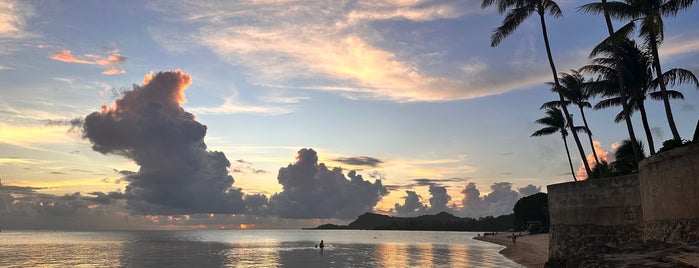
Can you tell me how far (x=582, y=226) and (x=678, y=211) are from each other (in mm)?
11079

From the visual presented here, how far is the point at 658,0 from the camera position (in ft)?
91.7

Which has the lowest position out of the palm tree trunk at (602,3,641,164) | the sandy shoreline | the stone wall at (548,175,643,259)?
the sandy shoreline

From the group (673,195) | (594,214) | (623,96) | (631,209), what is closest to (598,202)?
(594,214)

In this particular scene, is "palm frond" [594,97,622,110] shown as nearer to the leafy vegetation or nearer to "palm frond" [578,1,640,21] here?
the leafy vegetation

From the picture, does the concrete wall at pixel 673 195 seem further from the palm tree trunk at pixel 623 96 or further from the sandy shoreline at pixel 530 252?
the sandy shoreline at pixel 530 252

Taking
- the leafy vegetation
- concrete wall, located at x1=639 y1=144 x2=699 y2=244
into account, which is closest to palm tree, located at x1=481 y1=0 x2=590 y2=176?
the leafy vegetation

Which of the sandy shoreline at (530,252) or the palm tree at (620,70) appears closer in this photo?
the palm tree at (620,70)

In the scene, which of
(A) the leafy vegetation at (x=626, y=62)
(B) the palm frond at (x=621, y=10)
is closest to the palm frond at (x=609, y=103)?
(A) the leafy vegetation at (x=626, y=62)

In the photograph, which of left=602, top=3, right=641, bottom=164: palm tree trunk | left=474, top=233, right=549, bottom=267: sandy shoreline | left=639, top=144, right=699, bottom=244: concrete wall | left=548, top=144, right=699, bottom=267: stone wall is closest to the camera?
left=639, top=144, right=699, bottom=244: concrete wall

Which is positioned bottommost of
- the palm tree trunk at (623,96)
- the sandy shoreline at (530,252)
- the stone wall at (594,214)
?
the sandy shoreline at (530,252)

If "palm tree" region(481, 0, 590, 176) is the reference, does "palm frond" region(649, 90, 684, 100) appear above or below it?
below

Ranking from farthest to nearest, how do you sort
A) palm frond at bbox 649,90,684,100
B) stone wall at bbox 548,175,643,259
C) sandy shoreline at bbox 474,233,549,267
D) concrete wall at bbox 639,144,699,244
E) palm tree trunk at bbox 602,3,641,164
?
sandy shoreline at bbox 474,233,549,267 → palm frond at bbox 649,90,684,100 → palm tree trunk at bbox 602,3,641,164 → stone wall at bbox 548,175,643,259 → concrete wall at bbox 639,144,699,244

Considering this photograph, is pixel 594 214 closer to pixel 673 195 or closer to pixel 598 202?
pixel 598 202

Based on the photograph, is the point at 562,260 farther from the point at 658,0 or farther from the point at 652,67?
the point at 652,67
